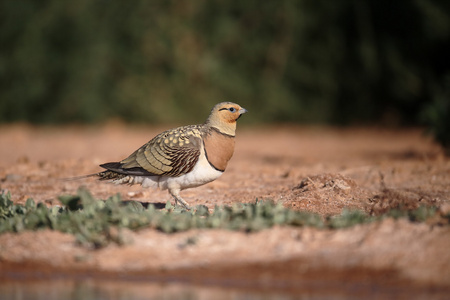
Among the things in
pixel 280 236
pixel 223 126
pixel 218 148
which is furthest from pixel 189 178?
pixel 280 236

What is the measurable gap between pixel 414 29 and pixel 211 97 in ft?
14.3

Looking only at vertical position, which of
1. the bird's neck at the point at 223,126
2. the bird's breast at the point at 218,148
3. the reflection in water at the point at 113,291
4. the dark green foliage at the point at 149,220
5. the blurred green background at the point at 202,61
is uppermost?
the blurred green background at the point at 202,61

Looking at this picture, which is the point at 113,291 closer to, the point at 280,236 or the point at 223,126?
the point at 280,236

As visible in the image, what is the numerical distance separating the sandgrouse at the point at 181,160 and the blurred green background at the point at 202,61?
8538mm

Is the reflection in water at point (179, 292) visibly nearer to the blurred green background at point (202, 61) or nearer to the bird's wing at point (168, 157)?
the bird's wing at point (168, 157)

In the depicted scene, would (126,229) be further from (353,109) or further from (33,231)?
(353,109)

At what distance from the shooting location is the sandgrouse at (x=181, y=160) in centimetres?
616

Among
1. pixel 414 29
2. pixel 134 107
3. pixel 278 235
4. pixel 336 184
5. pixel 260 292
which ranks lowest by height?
pixel 260 292

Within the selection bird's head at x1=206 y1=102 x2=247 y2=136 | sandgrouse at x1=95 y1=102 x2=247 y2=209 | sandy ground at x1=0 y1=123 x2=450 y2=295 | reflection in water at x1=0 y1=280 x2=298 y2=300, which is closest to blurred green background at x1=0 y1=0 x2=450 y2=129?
sandy ground at x1=0 y1=123 x2=450 y2=295

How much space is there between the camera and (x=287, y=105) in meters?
15.5

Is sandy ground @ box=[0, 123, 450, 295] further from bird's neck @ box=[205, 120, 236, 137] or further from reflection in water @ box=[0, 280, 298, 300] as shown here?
bird's neck @ box=[205, 120, 236, 137]

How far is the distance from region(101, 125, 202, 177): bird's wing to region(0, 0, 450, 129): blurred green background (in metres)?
8.61

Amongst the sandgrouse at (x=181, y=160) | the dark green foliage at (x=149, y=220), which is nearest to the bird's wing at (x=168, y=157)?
the sandgrouse at (x=181, y=160)

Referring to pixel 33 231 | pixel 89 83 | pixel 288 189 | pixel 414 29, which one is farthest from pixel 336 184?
pixel 89 83
